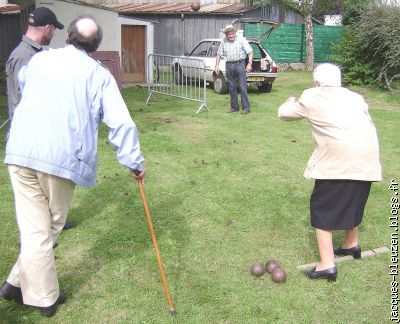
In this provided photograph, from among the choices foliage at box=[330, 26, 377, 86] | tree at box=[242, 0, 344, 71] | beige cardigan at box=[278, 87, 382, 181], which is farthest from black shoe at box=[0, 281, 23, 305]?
tree at box=[242, 0, 344, 71]

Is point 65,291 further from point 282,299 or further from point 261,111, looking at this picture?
point 261,111

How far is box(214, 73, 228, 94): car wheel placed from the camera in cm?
1416

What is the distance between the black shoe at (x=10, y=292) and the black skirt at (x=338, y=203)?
2.40 m

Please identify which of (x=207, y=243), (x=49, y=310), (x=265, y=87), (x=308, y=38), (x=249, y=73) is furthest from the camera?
(x=308, y=38)

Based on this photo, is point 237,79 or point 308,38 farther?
point 308,38

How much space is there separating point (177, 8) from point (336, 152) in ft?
66.8

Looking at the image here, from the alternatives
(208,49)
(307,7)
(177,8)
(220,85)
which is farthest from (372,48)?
(177,8)

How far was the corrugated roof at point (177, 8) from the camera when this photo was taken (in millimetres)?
21844

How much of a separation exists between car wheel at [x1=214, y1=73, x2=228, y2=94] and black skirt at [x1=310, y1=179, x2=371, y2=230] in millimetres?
10486

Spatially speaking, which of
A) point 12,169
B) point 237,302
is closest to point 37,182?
point 12,169

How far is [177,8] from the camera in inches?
894

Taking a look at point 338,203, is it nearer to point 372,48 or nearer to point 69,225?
point 69,225

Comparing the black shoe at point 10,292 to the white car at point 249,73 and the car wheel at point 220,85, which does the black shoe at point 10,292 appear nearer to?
the white car at point 249,73

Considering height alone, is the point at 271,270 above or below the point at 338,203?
below
